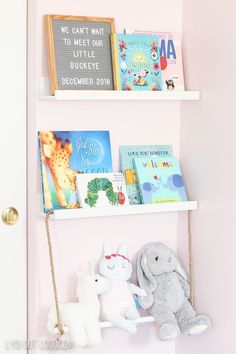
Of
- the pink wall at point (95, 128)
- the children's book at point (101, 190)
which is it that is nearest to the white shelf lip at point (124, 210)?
the children's book at point (101, 190)

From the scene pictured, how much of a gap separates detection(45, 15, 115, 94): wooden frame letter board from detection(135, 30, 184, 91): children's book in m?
0.21

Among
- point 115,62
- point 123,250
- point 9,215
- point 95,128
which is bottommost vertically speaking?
point 123,250

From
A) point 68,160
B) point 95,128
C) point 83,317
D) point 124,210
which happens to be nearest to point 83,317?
point 83,317

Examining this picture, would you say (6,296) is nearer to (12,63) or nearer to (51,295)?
(51,295)

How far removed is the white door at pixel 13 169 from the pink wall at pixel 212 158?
0.59m

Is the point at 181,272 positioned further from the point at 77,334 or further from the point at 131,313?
the point at 77,334

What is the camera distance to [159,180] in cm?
248

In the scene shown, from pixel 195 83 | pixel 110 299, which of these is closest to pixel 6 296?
pixel 110 299

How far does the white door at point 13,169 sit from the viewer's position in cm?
234

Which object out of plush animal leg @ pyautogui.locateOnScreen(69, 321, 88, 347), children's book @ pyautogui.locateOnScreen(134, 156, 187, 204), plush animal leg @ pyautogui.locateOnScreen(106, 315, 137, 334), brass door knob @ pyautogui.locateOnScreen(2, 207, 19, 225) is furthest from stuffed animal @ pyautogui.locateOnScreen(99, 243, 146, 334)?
brass door knob @ pyautogui.locateOnScreen(2, 207, 19, 225)

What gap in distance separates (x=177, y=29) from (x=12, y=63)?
0.62 metres

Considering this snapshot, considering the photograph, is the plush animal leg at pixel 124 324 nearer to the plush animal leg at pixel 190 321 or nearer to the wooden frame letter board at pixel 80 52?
the plush animal leg at pixel 190 321

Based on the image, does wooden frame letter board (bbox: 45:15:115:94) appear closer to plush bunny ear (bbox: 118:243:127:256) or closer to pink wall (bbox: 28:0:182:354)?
pink wall (bbox: 28:0:182:354)

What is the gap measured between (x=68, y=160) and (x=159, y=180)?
341mm
